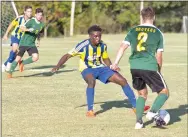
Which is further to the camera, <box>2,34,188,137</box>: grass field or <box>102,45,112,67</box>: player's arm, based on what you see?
<box>102,45,112,67</box>: player's arm

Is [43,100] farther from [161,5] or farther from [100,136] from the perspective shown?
[161,5]

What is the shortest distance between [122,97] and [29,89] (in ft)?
6.50

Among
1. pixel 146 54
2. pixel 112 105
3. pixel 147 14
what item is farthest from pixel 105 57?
pixel 147 14

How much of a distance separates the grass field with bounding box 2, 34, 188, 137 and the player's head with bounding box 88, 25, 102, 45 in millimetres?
1182

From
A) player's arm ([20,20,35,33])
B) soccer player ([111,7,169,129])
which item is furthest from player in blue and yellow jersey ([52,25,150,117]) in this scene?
player's arm ([20,20,35,33])

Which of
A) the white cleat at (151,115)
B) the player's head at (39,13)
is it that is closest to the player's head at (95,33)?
the white cleat at (151,115)

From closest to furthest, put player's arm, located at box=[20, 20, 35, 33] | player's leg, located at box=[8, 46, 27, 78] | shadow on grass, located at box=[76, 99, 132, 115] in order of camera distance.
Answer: shadow on grass, located at box=[76, 99, 132, 115]
player's arm, located at box=[20, 20, 35, 33]
player's leg, located at box=[8, 46, 27, 78]

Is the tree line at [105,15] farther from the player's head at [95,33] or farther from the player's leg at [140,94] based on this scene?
the player's leg at [140,94]

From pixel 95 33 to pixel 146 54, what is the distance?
1278 mm

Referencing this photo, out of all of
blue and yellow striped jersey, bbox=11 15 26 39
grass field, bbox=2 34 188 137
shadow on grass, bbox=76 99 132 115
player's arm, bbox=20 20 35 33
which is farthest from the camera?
blue and yellow striped jersey, bbox=11 15 26 39

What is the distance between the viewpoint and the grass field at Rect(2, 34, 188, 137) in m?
7.83

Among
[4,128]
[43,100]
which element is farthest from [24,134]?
[43,100]

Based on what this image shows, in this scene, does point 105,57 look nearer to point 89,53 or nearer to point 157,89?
point 89,53

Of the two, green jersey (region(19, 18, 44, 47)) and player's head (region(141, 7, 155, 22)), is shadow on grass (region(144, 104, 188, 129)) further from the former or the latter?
green jersey (region(19, 18, 44, 47))
